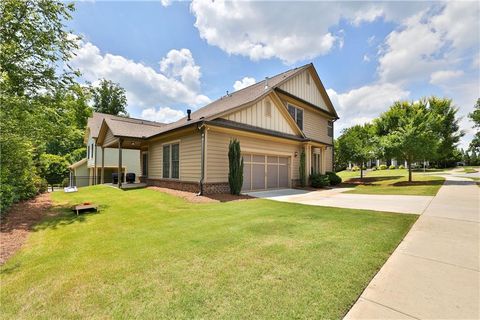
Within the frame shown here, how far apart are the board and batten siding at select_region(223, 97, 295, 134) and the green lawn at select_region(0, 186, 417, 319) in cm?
702

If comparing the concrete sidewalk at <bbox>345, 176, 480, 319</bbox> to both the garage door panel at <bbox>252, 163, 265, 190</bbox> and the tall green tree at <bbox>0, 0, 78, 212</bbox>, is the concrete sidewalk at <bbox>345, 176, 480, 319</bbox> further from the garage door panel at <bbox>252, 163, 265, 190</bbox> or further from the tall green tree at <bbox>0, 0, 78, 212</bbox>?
the tall green tree at <bbox>0, 0, 78, 212</bbox>

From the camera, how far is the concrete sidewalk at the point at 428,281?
226cm

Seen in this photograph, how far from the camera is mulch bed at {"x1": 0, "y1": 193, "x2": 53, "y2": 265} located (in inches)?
187

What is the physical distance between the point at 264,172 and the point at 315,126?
8947 millimetres

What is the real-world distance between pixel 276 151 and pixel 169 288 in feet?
38.1

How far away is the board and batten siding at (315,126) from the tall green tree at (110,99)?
36664 millimetres

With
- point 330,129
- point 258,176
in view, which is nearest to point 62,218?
point 258,176

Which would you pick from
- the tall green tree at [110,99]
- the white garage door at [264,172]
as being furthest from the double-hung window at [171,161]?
the tall green tree at [110,99]

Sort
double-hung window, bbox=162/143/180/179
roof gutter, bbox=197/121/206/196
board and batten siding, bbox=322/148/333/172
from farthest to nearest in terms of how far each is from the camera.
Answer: board and batten siding, bbox=322/148/333/172
double-hung window, bbox=162/143/180/179
roof gutter, bbox=197/121/206/196

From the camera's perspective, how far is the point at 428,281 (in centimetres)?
282

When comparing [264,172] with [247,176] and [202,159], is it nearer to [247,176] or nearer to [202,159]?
[247,176]

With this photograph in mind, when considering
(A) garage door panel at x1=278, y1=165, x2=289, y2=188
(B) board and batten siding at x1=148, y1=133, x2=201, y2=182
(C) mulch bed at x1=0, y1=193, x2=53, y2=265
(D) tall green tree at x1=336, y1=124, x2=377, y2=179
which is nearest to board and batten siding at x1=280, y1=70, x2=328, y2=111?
(D) tall green tree at x1=336, y1=124, x2=377, y2=179

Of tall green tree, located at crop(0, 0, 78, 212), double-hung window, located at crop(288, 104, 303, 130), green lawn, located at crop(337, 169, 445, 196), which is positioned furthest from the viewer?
double-hung window, located at crop(288, 104, 303, 130)

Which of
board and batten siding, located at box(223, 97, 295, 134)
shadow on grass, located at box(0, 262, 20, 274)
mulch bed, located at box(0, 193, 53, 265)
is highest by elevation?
board and batten siding, located at box(223, 97, 295, 134)
